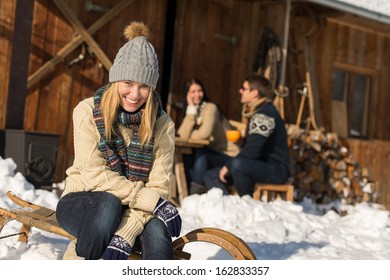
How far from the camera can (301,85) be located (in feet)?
28.4

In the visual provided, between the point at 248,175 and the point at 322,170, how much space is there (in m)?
2.24

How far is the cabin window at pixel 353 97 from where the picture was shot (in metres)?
9.77

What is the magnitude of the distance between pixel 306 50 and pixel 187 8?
7.14ft

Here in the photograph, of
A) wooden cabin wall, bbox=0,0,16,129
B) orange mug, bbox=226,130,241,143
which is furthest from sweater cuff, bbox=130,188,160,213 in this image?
wooden cabin wall, bbox=0,0,16,129

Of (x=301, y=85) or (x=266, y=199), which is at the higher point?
(x=301, y=85)

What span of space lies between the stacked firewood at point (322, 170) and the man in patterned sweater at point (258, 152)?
1.50 m

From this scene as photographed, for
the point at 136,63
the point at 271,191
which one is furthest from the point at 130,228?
the point at 271,191

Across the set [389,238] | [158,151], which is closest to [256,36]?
[389,238]

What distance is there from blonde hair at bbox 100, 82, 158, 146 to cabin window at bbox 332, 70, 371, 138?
6.94 metres

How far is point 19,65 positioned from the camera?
225 inches

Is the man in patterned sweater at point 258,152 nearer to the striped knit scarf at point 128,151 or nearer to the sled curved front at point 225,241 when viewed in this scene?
the sled curved front at point 225,241

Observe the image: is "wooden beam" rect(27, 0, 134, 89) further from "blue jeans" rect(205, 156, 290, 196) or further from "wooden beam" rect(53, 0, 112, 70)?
"blue jeans" rect(205, 156, 290, 196)

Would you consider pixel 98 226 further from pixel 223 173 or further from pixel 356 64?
pixel 356 64
